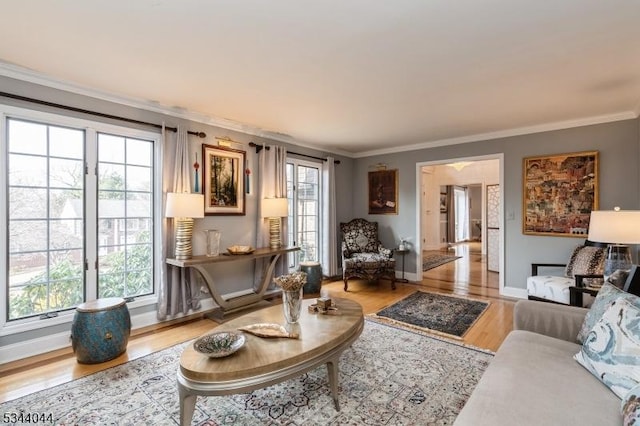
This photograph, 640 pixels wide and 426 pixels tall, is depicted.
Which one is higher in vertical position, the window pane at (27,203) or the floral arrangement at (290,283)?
the window pane at (27,203)

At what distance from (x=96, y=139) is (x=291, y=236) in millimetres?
2823

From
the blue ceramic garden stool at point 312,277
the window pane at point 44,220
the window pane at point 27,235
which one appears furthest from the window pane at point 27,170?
the blue ceramic garden stool at point 312,277

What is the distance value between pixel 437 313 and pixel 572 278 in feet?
4.91

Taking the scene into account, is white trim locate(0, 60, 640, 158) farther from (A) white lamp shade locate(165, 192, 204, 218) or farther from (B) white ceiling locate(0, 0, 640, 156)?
(A) white lamp shade locate(165, 192, 204, 218)

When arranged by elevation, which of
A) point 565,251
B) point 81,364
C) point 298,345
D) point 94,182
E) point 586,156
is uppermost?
point 586,156

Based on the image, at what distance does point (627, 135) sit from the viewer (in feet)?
11.9

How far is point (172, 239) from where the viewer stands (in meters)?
3.39

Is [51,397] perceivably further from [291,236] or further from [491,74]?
[491,74]

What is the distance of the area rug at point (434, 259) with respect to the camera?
6.81m

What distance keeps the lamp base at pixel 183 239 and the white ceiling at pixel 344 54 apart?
1297mm

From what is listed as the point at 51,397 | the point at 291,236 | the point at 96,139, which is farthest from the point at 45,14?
the point at 291,236

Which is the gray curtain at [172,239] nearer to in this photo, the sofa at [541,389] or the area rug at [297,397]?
the area rug at [297,397]

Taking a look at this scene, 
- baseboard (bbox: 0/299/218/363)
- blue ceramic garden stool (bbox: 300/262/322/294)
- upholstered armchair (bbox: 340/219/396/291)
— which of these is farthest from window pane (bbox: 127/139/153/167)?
upholstered armchair (bbox: 340/219/396/291)

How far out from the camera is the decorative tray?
1910 millimetres
